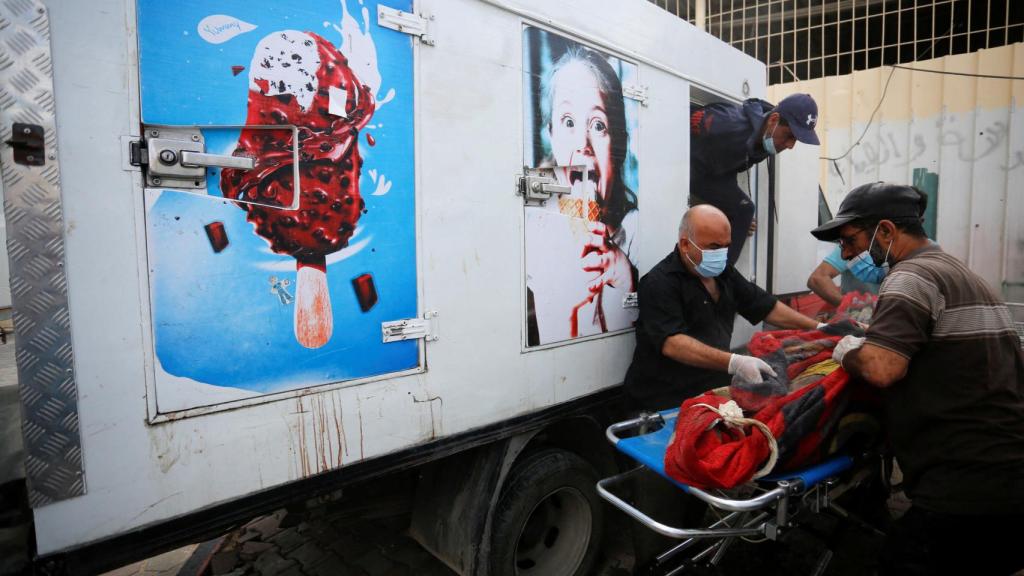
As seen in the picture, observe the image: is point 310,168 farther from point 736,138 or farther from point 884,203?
point 736,138

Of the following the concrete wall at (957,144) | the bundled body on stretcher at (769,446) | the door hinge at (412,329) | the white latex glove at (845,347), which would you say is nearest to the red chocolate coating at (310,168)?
the door hinge at (412,329)

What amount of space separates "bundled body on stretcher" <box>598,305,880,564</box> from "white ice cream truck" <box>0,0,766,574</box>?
0.65 meters

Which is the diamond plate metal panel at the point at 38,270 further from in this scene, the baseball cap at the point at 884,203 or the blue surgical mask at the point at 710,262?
the baseball cap at the point at 884,203

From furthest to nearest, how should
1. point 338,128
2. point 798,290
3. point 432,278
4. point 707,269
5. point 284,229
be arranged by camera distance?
point 798,290 → point 707,269 → point 432,278 → point 338,128 → point 284,229

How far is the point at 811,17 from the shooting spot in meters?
6.79

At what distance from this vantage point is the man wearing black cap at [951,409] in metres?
1.76

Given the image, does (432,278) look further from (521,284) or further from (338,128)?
(338,128)

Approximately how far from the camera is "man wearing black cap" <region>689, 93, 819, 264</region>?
3.35m

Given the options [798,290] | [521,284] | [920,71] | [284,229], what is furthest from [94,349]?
[920,71]

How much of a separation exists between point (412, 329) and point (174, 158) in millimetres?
910

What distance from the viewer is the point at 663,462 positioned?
207 centimetres

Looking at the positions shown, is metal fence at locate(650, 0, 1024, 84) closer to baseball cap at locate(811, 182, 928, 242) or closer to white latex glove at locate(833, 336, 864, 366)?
baseball cap at locate(811, 182, 928, 242)

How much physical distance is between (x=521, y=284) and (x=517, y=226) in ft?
0.84

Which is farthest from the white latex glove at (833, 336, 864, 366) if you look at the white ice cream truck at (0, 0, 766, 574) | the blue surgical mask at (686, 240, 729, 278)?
the white ice cream truck at (0, 0, 766, 574)
